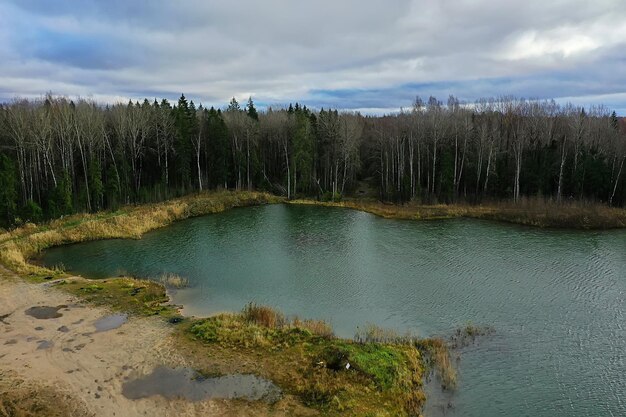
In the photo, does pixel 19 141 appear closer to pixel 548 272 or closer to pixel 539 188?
pixel 548 272

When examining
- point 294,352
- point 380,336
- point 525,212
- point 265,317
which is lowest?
point 380,336

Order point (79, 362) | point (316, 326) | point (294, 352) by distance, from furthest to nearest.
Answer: point (316, 326)
point (294, 352)
point (79, 362)

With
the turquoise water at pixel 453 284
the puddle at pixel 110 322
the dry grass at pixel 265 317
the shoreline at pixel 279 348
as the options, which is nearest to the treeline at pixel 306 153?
the turquoise water at pixel 453 284

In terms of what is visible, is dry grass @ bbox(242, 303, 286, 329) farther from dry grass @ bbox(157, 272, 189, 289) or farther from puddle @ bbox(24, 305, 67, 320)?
puddle @ bbox(24, 305, 67, 320)

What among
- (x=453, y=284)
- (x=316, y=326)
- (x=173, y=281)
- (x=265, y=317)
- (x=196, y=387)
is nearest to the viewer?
(x=196, y=387)

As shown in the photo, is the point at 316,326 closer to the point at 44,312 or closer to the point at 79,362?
the point at 79,362

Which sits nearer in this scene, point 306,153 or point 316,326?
point 316,326

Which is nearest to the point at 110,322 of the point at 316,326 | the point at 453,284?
the point at 316,326
